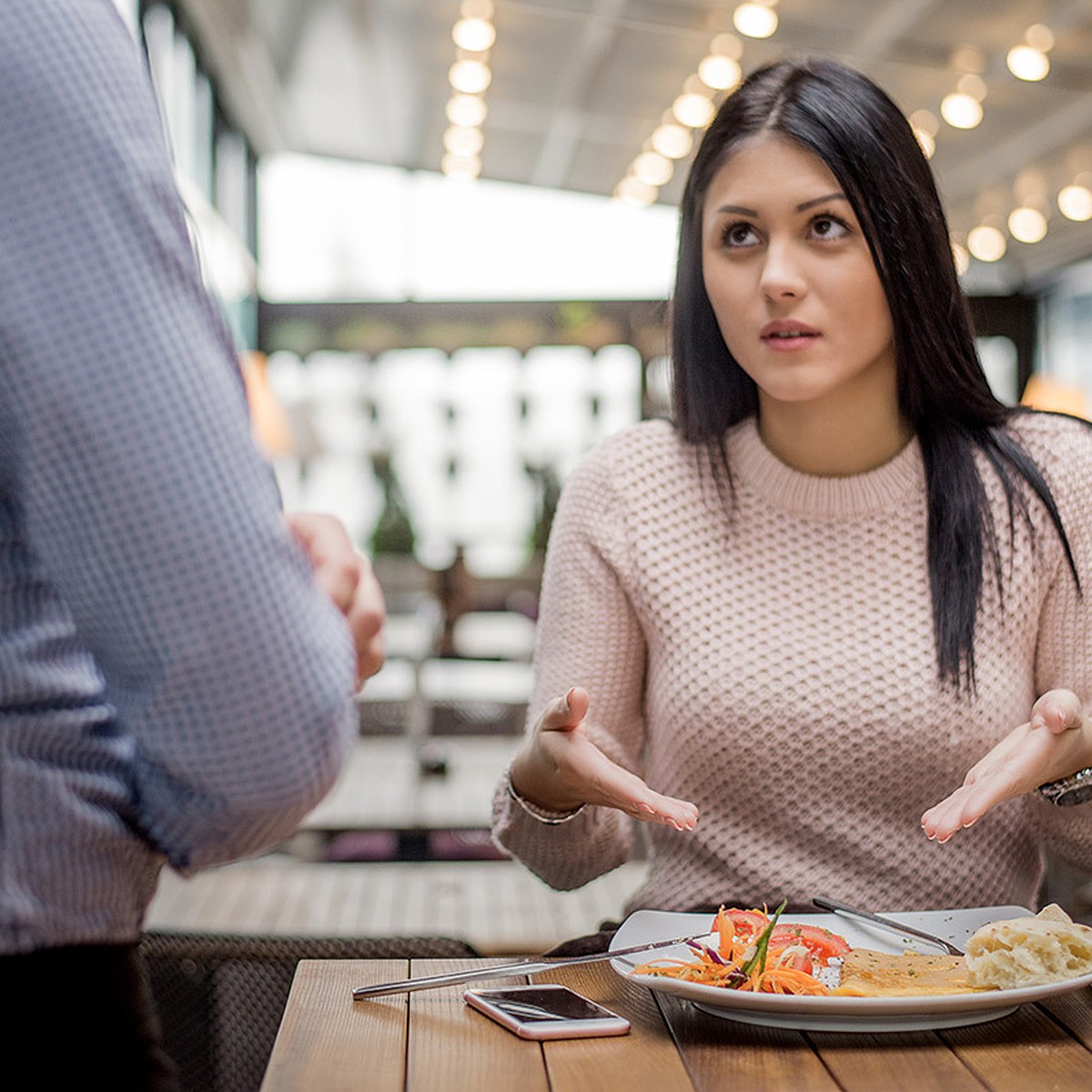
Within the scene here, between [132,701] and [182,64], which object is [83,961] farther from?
[182,64]

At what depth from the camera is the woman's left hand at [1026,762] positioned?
3.51ft

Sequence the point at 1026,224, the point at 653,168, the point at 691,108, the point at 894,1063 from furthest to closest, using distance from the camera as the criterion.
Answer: the point at 1026,224
the point at 653,168
the point at 691,108
the point at 894,1063

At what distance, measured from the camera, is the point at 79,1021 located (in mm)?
728

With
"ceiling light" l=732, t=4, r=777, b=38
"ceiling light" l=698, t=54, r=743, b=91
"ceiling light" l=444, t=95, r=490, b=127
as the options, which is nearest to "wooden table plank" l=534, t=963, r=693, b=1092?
"ceiling light" l=732, t=4, r=777, b=38

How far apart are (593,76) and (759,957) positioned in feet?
24.5

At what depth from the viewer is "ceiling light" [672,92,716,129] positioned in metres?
7.62

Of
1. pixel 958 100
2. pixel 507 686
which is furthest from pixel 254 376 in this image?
pixel 958 100

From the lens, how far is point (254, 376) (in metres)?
7.69

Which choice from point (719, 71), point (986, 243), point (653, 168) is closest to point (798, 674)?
point (719, 71)

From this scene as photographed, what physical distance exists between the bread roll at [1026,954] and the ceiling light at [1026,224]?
889 centimetres

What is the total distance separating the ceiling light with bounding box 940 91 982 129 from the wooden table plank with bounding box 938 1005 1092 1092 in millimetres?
6739

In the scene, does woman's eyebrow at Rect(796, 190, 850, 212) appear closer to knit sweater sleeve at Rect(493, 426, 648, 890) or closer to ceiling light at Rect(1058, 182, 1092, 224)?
knit sweater sleeve at Rect(493, 426, 648, 890)

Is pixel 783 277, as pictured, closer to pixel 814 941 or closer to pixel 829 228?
pixel 829 228

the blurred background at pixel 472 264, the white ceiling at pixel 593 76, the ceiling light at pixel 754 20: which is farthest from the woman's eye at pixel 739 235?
the ceiling light at pixel 754 20
